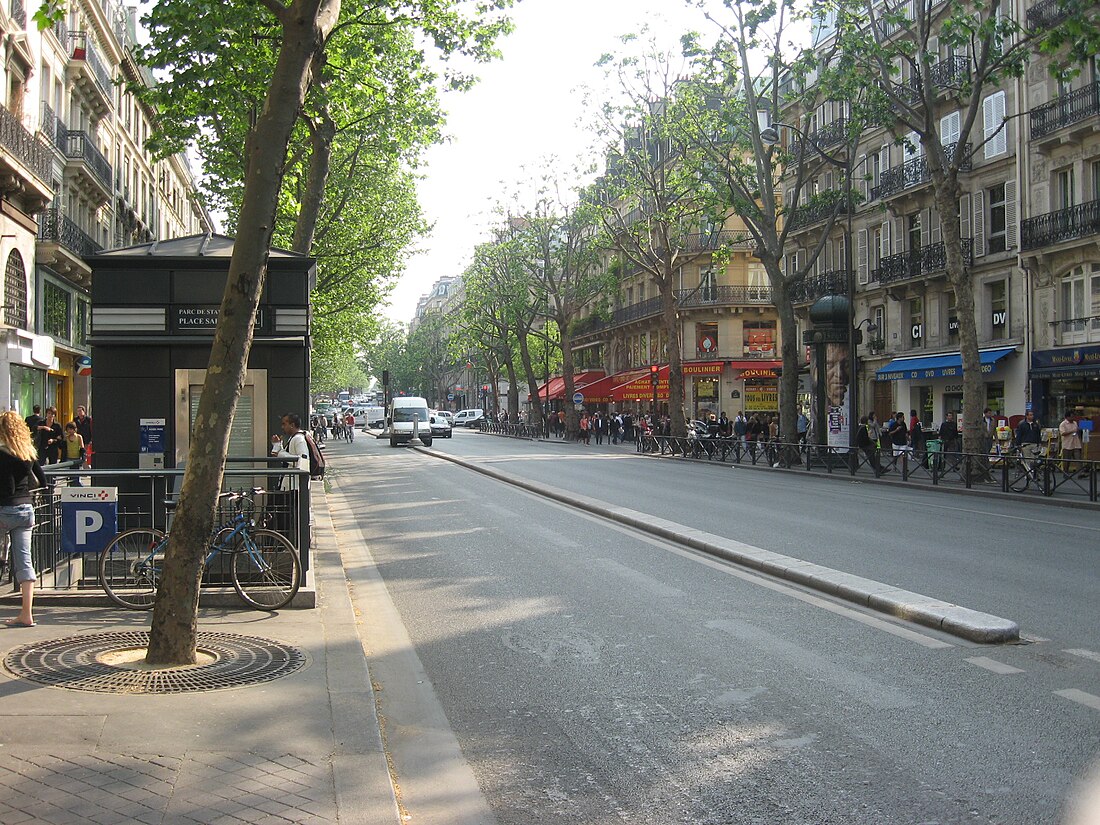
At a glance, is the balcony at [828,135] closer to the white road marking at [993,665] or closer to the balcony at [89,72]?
the balcony at [89,72]

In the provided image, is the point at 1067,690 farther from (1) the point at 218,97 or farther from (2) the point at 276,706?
(1) the point at 218,97

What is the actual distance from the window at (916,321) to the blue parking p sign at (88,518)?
3347cm

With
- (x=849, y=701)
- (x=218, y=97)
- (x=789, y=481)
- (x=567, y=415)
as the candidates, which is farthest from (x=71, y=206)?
(x=849, y=701)

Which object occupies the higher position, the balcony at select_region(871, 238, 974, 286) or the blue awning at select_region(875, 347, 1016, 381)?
the balcony at select_region(871, 238, 974, 286)

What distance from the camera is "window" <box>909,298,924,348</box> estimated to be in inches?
1449

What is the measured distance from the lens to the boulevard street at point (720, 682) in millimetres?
4363

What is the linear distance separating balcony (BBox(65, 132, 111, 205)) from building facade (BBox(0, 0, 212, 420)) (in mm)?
44

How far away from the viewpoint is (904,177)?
121 ft

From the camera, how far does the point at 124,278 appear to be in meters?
11.4

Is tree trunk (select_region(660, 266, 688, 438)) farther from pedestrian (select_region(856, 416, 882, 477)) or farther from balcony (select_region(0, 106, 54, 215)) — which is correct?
balcony (select_region(0, 106, 54, 215))

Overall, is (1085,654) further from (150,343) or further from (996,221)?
(996,221)

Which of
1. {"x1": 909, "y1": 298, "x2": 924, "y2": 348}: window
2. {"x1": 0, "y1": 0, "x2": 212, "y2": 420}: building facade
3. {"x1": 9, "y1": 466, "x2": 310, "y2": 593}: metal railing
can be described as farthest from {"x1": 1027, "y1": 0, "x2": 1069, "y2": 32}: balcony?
{"x1": 9, "y1": 466, "x2": 310, "y2": 593}: metal railing

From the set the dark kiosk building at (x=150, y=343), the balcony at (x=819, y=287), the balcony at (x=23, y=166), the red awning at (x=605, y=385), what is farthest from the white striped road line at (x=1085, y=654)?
the red awning at (x=605, y=385)

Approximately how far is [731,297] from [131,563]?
4989 centimetres
